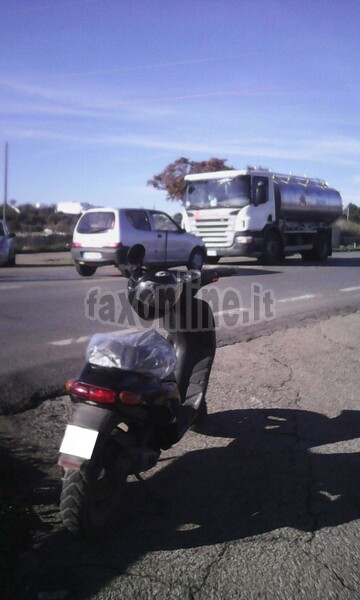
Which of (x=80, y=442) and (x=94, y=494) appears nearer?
(x=80, y=442)

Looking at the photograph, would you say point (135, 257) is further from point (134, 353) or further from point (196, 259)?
point (196, 259)

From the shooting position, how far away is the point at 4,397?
5.57 metres

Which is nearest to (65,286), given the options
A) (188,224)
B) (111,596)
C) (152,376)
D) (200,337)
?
(188,224)

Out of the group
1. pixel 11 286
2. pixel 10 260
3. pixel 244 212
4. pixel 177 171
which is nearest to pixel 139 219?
pixel 244 212

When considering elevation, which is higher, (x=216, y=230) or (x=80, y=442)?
(x=216, y=230)

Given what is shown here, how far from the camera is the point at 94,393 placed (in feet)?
11.1

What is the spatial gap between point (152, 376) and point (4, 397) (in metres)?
2.32

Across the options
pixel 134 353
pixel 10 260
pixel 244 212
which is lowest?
pixel 134 353

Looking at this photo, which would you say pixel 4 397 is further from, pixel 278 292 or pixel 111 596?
pixel 278 292

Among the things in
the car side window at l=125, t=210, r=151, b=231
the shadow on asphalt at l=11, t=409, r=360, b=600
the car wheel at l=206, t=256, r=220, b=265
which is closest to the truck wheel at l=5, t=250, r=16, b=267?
the car side window at l=125, t=210, r=151, b=231

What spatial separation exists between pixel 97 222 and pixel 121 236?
0.95 m

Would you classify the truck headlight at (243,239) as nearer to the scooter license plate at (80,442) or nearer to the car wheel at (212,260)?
the car wheel at (212,260)

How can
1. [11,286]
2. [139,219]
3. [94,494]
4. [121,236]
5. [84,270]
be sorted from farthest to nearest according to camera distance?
[84,270], [139,219], [121,236], [11,286], [94,494]

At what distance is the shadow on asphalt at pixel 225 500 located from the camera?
10.3 feet
